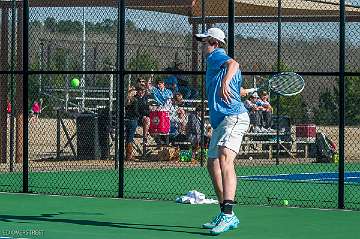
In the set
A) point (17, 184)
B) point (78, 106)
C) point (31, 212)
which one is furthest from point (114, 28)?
point (31, 212)

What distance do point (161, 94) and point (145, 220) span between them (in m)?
9.66

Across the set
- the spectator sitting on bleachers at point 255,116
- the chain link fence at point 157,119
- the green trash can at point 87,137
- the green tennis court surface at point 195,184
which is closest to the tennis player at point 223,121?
the green tennis court surface at point 195,184

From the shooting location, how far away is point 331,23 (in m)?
20.3

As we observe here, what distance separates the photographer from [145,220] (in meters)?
12.3

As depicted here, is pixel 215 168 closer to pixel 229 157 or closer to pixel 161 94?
pixel 229 157

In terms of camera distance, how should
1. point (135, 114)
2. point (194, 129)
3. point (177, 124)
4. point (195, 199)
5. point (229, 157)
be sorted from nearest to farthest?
point (229, 157)
point (195, 199)
point (135, 114)
point (194, 129)
point (177, 124)

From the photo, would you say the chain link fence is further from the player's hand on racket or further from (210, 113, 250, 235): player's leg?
the player's hand on racket

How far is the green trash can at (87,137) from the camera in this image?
21.2m

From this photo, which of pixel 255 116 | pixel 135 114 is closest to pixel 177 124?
pixel 135 114

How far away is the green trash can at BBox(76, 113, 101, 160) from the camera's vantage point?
21250 millimetres

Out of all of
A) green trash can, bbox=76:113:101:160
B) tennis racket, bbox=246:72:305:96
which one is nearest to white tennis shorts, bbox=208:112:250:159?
tennis racket, bbox=246:72:305:96

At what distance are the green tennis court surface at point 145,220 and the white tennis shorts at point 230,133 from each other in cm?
82

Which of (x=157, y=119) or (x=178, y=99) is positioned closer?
(x=157, y=119)

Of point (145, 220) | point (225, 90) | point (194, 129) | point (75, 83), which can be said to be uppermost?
point (75, 83)
